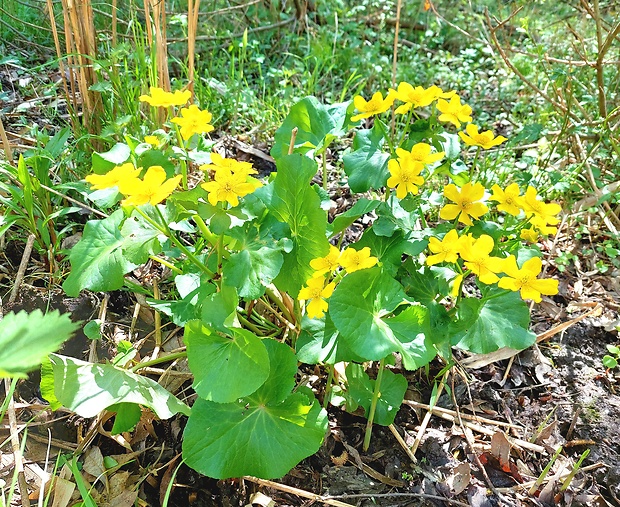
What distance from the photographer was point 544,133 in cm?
252

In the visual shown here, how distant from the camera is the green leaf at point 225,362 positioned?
113 cm

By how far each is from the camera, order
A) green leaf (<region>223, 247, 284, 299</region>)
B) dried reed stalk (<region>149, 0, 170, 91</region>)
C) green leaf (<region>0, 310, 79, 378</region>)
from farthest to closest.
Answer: dried reed stalk (<region>149, 0, 170, 91</region>) < green leaf (<region>223, 247, 284, 299</region>) < green leaf (<region>0, 310, 79, 378</region>)

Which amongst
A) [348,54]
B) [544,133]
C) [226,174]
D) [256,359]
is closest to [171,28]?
[348,54]

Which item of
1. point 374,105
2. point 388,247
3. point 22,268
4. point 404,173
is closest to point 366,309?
point 388,247

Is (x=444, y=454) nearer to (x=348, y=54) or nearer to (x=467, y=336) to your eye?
(x=467, y=336)

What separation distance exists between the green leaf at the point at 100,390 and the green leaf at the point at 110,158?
0.54 meters

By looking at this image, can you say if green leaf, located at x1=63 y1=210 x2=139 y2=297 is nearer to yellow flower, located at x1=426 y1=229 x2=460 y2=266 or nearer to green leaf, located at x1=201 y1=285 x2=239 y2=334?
green leaf, located at x1=201 y1=285 x2=239 y2=334

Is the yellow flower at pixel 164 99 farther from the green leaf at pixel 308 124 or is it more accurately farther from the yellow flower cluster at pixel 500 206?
the yellow flower cluster at pixel 500 206

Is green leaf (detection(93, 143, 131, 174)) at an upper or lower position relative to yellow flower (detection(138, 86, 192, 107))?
lower

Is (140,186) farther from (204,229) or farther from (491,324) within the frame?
(491,324)

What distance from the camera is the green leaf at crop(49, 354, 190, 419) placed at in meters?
1.17

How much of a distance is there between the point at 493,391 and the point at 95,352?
1267mm

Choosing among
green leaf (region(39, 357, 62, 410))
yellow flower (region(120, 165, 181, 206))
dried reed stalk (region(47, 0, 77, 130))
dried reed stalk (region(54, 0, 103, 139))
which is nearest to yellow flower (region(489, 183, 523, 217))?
yellow flower (region(120, 165, 181, 206))

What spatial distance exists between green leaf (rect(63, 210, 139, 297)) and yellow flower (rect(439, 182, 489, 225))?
0.78 m
